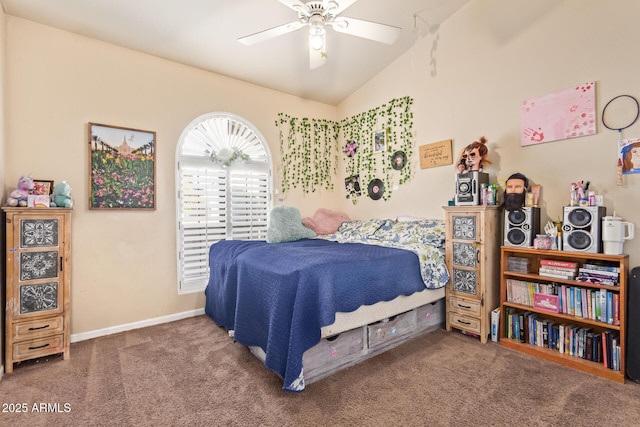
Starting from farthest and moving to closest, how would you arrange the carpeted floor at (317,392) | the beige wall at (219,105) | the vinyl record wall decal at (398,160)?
the vinyl record wall decal at (398,160)
the beige wall at (219,105)
the carpeted floor at (317,392)

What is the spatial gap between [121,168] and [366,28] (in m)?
2.60

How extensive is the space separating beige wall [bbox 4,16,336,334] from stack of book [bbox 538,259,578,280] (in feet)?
11.0

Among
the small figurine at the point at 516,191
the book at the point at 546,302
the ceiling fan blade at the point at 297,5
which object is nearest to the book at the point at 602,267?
the book at the point at 546,302

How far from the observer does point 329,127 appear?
4664mm

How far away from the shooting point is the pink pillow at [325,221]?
4043mm

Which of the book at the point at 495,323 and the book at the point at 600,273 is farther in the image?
the book at the point at 495,323

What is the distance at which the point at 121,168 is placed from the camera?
2.99 meters

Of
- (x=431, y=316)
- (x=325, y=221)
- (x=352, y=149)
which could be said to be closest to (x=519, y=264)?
(x=431, y=316)

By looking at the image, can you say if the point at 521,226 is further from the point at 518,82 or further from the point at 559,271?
the point at 518,82

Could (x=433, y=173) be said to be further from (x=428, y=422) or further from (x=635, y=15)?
(x=428, y=422)

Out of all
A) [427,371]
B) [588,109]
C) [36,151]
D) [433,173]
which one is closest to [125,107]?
[36,151]

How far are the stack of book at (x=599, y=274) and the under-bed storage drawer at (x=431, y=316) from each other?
3.68 feet

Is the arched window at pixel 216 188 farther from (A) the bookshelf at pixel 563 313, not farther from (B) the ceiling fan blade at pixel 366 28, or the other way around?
(A) the bookshelf at pixel 563 313

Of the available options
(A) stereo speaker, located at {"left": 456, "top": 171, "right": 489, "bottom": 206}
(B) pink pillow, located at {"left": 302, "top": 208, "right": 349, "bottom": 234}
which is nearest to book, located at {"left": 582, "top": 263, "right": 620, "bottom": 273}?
(A) stereo speaker, located at {"left": 456, "top": 171, "right": 489, "bottom": 206}
